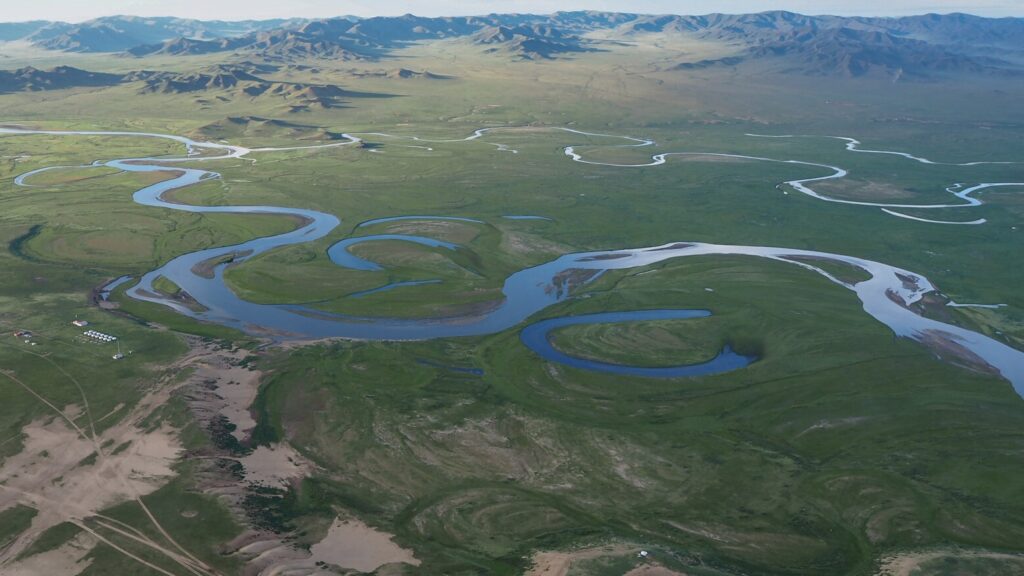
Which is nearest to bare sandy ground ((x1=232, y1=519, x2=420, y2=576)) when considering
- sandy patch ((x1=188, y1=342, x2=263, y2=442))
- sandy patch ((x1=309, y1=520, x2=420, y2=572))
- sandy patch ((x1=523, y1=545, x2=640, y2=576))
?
sandy patch ((x1=309, y1=520, x2=420, y2=572))

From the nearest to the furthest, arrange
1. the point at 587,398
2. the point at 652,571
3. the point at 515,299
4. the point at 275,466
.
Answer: the point at 652,571, the point at 275,466, the point at 587,398, the point at 515,299

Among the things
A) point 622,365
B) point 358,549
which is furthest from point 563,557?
point 622,365

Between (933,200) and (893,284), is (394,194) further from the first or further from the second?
(933,200)

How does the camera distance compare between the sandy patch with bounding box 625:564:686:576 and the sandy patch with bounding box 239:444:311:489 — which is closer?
the sandy patch with bounding box 625:564:686:576

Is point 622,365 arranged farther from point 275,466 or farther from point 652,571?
point 275,466

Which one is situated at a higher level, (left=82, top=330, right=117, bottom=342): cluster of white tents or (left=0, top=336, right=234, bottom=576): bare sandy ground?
(left=82, top=330, right=117, bottom=342): cluster of white tents

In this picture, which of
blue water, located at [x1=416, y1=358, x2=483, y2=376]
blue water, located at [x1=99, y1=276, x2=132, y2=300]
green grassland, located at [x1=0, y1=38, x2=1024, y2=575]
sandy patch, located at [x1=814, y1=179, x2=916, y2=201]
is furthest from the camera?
sandy patch, located at [x1=814, y1=179, x2=916, y2=201]

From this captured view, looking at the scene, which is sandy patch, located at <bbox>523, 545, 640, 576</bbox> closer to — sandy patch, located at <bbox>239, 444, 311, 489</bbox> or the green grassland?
the green grassland
